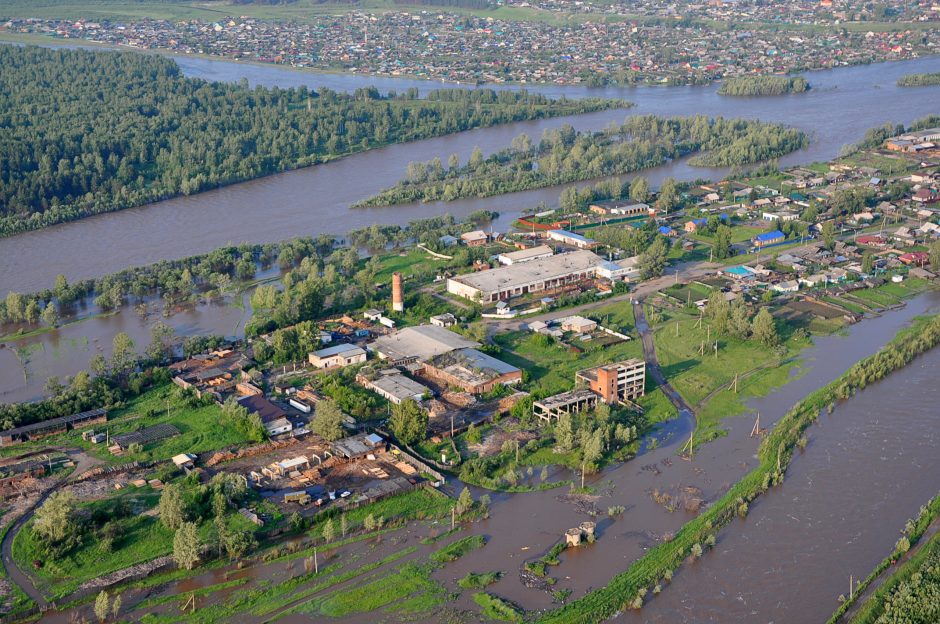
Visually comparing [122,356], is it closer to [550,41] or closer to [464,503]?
[464,503]

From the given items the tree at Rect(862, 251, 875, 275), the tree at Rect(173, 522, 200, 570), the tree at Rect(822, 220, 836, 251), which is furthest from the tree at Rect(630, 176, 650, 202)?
the tree at Rect(173, 522, 200, 570)

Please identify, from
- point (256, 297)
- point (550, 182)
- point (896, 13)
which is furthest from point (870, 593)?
point (896, 13)

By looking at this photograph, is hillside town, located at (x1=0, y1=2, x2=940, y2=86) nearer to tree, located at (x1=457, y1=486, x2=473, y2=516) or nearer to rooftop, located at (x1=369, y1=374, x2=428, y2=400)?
rooftop, located at (x1=369, y1=374, x2=428, y2=400)

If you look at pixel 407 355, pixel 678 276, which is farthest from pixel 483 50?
pixel 407 355

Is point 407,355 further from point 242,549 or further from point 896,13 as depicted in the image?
point 896,13

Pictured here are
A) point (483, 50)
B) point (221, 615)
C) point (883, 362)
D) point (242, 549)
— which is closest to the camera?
point (221, 615)

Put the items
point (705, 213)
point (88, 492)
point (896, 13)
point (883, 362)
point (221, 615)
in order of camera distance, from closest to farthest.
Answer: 1. point (221, 615)
2. point (88, 492)
3. point (883, 362)
4. point (705, 213)
5. point (896, 13)

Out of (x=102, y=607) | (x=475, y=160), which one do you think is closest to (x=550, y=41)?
(x=475, y=160)

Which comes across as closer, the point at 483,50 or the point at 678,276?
the point at 678,276
